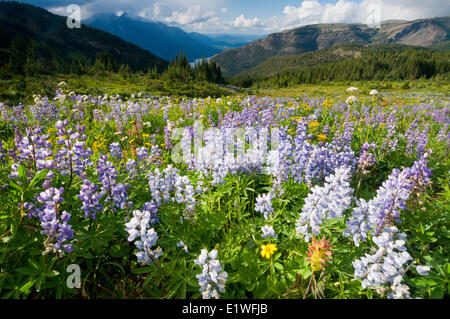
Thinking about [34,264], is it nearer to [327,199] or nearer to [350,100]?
[327,199]

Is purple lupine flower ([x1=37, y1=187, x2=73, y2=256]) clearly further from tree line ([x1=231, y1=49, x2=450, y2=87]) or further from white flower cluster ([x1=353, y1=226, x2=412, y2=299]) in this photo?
tree line ([x1=231, y1=49, x2=450, y2=87])

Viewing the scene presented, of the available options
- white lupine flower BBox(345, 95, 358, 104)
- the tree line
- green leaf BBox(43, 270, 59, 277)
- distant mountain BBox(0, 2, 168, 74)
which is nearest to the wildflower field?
green leaf BBox(43, 270, 59, 277)

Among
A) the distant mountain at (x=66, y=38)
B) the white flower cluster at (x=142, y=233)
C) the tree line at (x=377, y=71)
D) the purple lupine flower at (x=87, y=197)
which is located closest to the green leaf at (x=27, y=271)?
the purple lupine flower at (x=87, y=197)

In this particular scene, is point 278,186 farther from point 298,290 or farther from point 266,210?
point 298,290

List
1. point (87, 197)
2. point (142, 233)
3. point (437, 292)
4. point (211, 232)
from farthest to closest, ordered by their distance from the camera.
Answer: point (211, 232), point (87, 197), point (437, 292), point (142, 233)

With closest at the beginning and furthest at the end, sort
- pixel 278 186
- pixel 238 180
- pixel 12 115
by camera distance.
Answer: pixel 278 186 < pixel 238 180 < pixel 12 115

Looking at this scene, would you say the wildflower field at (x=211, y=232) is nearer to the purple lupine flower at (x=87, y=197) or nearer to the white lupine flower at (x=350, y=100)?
the purple lupine flower at (x=87, y=197)

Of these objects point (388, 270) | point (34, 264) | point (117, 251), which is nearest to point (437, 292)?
point (388, 270)

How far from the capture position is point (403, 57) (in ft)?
368

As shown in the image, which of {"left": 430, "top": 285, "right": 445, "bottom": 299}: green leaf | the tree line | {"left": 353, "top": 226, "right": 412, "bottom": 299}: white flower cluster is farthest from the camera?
the tree line

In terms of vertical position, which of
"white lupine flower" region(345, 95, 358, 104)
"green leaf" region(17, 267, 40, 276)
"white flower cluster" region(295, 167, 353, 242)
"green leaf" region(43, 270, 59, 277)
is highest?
"white lupine flower" region(345, 95, 358, 104)
